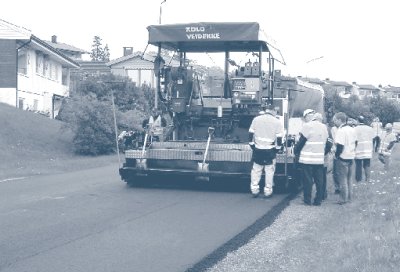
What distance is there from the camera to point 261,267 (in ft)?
23.8

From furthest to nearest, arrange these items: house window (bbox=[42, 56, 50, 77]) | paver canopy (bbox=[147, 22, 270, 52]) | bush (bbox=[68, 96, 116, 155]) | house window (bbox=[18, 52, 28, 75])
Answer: house window (bbox=[42, 56, 50, 77])
house window (bbox=[18, 52, 28, 75])
bush (bbox=[68, 96, 116, 155])
paver canopy (bbox=[147, 22, 270, 52])

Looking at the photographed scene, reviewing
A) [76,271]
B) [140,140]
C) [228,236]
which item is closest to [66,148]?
[140,140]

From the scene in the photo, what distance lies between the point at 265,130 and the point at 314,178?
1262 mm

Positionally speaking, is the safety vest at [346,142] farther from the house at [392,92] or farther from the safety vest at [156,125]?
the house at [392,92]

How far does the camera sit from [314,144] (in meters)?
12.4

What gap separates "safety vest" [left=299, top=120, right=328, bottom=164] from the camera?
12.4m

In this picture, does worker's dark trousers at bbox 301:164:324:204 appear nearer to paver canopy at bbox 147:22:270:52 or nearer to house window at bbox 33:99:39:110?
paver canopy at bbox 147:22:270:52

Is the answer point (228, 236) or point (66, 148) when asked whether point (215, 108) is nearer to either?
point (228, 236)

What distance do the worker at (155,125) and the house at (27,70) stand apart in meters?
24.4

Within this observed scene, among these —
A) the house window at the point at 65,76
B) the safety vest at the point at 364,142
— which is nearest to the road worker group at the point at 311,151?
the safety vest at the point at 364,142

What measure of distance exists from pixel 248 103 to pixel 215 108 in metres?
0.81

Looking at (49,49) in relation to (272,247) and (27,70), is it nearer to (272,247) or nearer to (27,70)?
(27,70)

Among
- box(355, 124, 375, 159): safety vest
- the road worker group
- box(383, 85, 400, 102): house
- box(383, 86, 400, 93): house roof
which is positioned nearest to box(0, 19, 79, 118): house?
box(355, 124, 375, 159): safety vest

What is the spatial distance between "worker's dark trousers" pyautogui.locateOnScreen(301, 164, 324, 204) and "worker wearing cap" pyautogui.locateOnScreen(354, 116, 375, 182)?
4712 millimetres
